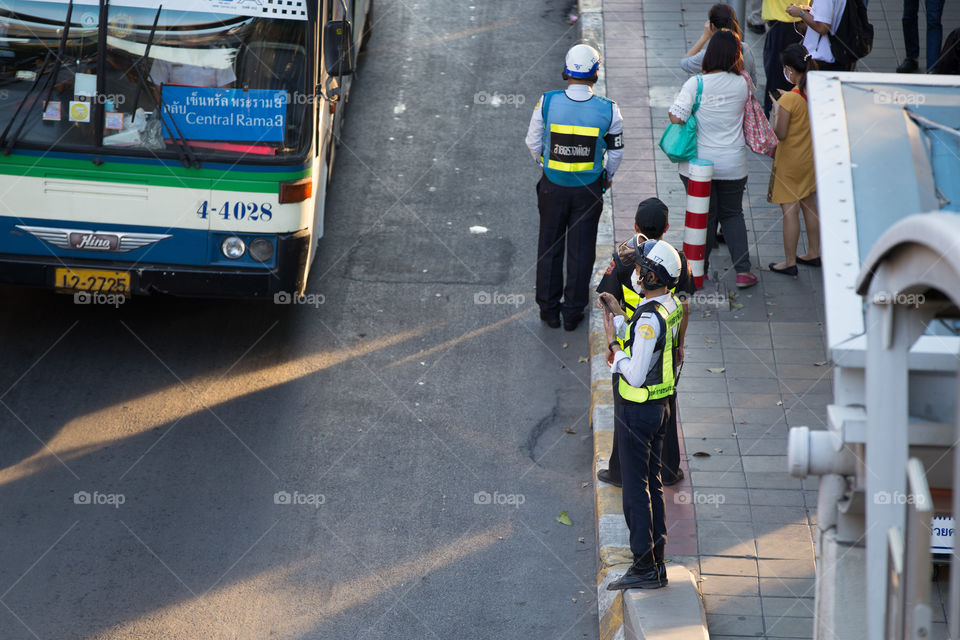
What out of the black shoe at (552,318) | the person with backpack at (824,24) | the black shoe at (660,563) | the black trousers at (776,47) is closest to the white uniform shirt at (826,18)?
the person with backpack at (824,24)

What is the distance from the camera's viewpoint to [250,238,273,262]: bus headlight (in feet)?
24.9

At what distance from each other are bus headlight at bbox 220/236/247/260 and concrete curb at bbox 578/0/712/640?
2588mm

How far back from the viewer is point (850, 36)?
32.5ft

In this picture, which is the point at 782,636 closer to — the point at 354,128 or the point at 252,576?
the point at 252,576

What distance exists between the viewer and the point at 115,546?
6.41 meters

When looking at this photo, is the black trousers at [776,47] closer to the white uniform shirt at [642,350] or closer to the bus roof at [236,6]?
the bus roof at [236,6]

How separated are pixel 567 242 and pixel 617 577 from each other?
10.0ft

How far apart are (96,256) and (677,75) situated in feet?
23.4

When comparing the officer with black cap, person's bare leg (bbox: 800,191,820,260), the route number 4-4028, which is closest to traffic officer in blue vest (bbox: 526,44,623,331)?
the officer with black cap

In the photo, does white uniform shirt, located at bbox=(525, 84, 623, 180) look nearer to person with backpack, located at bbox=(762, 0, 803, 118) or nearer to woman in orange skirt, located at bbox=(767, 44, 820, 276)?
woman in orange skirt, located at bbox=(767, 44, 820, 276)

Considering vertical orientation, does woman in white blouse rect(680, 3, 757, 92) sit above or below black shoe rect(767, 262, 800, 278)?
above

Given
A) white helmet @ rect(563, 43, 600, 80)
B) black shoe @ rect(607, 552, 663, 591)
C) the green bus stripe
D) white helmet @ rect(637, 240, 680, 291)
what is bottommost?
black shoe @ rect(607, 552, 663, 591)

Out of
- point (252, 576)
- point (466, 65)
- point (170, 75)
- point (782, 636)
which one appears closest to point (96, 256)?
point (170, 75)

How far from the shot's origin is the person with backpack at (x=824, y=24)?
9.79 meters
